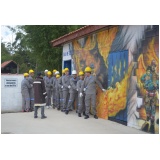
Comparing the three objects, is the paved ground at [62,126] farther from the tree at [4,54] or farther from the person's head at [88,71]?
the tree at [4,54]

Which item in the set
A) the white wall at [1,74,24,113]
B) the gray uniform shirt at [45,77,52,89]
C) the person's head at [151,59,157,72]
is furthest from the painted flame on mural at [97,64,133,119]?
the white wall at [1,74,24,113]

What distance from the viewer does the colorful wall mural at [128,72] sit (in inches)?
262

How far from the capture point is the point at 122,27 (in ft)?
26.2

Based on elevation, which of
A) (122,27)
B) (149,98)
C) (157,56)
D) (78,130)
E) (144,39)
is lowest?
(78,130)

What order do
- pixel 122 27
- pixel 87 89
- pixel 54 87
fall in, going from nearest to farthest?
pixel 122 27 < pixel 87 89 < pixel 54 87

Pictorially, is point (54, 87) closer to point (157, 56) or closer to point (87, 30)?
point (87, 30)

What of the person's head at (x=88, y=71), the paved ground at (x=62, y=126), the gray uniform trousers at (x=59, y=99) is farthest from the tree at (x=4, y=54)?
the person's head at (x=88, y=71)

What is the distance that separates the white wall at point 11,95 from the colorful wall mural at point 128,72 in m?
3.87

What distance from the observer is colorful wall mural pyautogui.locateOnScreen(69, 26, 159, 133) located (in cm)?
665

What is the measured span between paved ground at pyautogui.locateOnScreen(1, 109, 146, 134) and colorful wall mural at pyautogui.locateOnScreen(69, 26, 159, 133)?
0.43 metres

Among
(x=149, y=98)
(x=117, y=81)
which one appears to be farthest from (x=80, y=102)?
(x=149, y=98)

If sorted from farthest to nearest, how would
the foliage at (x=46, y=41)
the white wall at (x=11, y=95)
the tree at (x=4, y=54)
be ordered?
the tree at (x=4, y=54) → the foliage at (x=46, y=41) → the white wall at (x=11, y=95)

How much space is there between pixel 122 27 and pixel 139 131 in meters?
3.24

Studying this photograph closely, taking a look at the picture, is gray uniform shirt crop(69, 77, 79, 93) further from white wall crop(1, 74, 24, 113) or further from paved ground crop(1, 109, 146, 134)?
white wall crop(1, 74, 24, 113)
